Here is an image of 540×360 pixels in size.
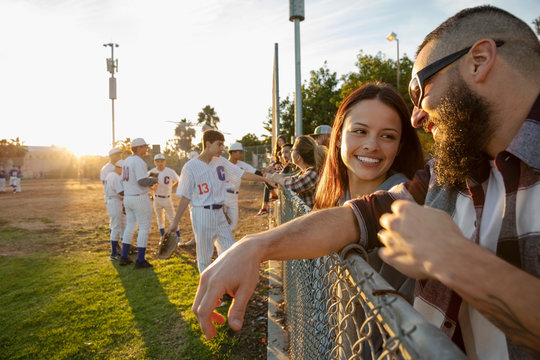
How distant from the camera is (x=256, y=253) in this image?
1188 millimetres

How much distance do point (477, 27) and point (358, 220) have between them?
2.78 ft

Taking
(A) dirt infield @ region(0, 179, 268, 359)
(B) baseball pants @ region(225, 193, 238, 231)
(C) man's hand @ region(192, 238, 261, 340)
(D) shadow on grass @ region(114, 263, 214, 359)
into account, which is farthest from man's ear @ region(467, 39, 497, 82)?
(B) baseball pants @ region(225, 193, 238, 231)

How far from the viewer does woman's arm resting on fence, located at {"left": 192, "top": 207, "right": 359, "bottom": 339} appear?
3.49 ft

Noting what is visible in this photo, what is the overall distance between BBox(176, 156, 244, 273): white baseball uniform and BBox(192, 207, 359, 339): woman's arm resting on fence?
413 centimetres

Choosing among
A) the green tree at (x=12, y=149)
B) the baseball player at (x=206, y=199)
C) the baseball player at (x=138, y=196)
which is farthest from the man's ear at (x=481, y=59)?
the green tree at (x=12, y=149)

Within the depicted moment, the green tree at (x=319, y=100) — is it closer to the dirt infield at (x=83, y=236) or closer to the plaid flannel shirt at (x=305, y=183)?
the dirt infield at (x=83, y=236)

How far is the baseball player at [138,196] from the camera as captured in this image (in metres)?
7.05

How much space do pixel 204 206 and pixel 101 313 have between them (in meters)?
2.19

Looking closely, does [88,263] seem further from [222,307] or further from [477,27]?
[477,27]

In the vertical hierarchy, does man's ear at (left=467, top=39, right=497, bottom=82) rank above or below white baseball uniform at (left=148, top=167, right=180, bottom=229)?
above

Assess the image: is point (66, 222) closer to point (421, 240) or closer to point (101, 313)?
point (101, 313)

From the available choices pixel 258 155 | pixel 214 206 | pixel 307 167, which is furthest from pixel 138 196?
pixel 258 155

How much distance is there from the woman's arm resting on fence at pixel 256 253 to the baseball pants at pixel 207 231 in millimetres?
4068

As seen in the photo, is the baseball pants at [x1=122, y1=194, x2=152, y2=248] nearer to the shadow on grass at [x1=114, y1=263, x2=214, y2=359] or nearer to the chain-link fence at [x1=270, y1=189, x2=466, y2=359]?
the shadow on grass at [x1=114, y1=263, x2=214, y2=359]
